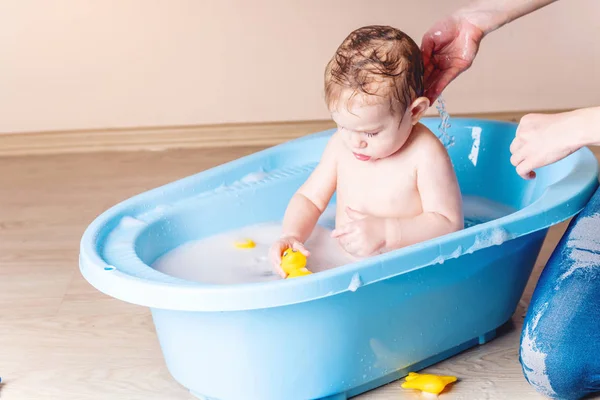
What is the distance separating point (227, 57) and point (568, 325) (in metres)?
1.37

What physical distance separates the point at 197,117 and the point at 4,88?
530 mm

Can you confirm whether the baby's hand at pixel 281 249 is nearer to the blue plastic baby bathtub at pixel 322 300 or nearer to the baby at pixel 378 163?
the baby at pixel 378 163

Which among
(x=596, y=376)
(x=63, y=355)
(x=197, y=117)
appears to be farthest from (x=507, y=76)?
(x=63, y=355)

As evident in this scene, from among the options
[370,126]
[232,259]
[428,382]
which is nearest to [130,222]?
[232,259]

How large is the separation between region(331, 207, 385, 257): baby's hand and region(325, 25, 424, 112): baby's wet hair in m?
0.17

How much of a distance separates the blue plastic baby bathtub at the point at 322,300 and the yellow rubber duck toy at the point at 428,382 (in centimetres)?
2

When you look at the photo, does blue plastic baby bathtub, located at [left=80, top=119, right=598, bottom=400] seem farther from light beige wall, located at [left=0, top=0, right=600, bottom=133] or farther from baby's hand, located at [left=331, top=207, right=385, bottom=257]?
light beige wall, located at [left=0, top=0, right=600, bottom=133]

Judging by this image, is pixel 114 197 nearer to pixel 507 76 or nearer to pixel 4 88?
pixel 4 88

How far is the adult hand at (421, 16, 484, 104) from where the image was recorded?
4.72ft

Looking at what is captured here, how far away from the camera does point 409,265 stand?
1154mm

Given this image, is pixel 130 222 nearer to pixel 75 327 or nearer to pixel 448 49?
pixel 75 327

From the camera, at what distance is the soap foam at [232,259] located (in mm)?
1409

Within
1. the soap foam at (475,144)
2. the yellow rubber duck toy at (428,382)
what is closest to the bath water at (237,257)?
the yellow rubber duck toy at (428,382)

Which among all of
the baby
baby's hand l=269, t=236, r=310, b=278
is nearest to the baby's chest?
the baby
